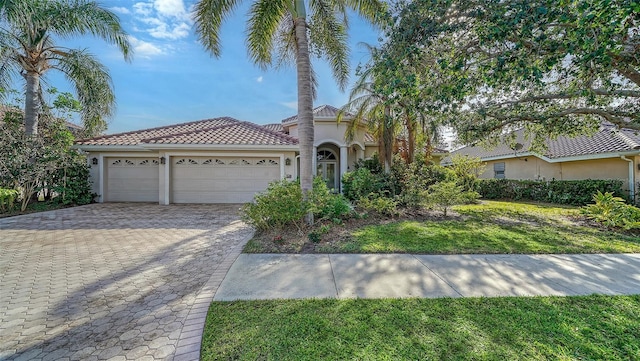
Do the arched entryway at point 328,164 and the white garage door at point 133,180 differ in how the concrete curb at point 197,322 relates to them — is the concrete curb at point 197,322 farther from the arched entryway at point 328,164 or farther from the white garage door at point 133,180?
the arched entryway at point 328,164

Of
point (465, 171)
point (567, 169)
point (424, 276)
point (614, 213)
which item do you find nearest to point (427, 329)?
point (424, 276)

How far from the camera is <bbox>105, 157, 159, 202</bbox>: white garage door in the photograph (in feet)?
49.9

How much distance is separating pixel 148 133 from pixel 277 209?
13.7 metres

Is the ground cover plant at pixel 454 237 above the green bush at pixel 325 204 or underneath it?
underneath

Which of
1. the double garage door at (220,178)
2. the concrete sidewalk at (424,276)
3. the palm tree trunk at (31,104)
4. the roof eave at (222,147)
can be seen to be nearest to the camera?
the concrete sidewalk at (424,276)

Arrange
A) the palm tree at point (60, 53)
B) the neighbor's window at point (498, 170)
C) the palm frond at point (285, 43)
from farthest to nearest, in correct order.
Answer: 1. the neighbor's window at point (498, 170)
2. the palm tree at point (60, 53)
3. the palm frond at point (285, 43)

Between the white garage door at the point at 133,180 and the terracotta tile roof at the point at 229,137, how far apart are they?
2.43 meters

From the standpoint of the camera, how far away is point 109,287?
4316mm

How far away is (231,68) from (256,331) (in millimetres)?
11532

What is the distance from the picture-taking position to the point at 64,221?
9656mm

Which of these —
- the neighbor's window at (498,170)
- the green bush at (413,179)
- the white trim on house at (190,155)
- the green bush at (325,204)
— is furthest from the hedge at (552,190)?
the white trim on house at (190,155)

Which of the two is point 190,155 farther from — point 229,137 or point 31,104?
point 31,104

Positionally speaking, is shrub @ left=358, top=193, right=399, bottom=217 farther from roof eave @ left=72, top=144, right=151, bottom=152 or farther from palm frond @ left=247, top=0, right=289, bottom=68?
roof eave @ left=72, top=144, right=151, bottom=152

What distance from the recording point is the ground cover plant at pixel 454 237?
6172 millimetres
